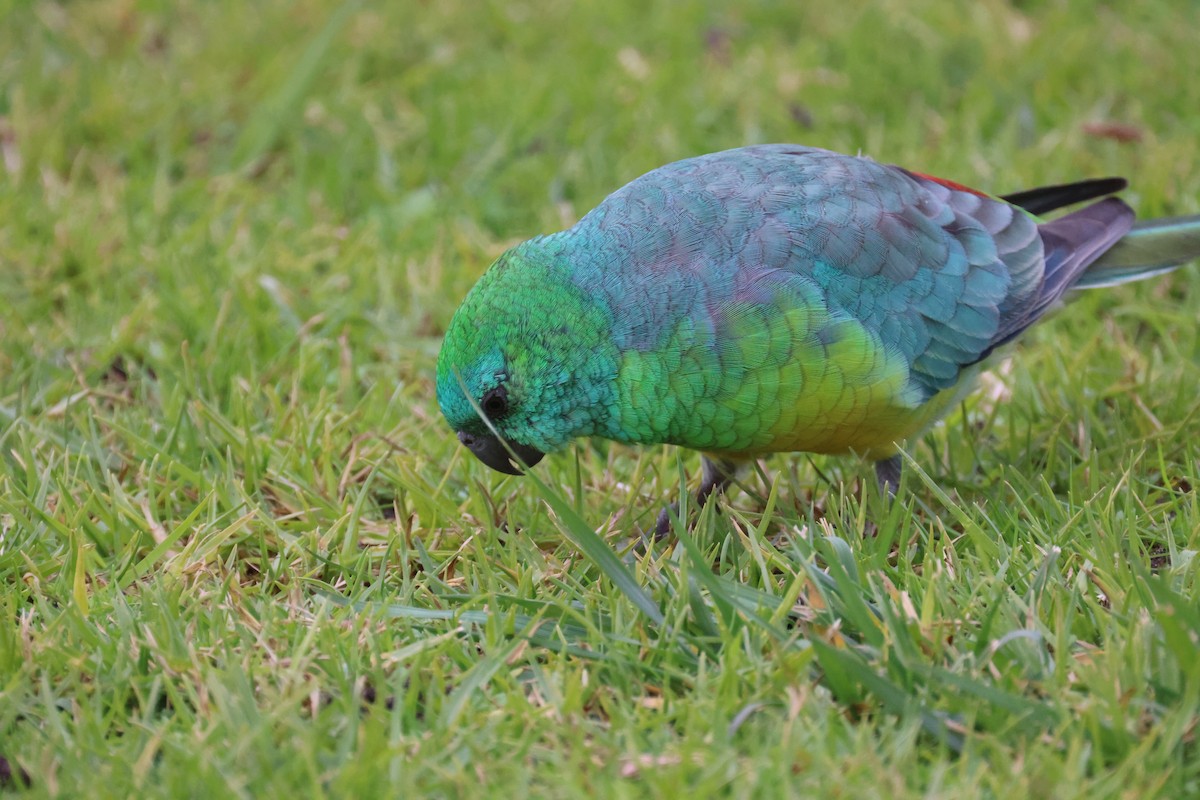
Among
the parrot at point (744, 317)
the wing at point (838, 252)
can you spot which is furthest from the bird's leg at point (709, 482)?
the wing at point (838, 252)

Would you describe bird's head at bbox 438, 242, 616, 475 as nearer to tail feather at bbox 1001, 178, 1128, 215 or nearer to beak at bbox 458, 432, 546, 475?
beak at bbox 458, 432, 546, 475

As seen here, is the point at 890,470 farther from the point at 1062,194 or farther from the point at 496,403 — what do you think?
the point at 496,403

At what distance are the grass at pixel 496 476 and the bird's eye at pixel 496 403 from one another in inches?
12.9

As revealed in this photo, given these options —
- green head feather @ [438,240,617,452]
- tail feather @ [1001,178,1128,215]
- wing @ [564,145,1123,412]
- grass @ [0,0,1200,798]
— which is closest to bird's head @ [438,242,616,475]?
green head feather @ [438,240,617,452]

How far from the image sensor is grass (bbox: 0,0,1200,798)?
2.85 m

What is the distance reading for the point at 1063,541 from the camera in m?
3.51

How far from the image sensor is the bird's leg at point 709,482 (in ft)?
13.2

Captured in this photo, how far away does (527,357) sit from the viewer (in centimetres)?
351

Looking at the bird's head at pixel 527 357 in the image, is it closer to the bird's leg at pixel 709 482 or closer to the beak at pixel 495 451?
the beak at pixel 495 451

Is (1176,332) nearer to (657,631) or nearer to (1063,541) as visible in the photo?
(1063,541)

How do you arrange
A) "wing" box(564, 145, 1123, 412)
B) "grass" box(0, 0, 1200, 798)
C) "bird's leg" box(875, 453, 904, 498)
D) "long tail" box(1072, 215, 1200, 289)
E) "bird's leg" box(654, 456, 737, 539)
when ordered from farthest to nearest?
"long tail" box(1072, 215, 1200, 289)
"bird's leg" box(875, 453, 904, 498)
"bird's leg" box(654, 456, 737, 539)
"wing" box(564, 145, 1123, 412)
"grass" box(0, 0, 1200, 798)

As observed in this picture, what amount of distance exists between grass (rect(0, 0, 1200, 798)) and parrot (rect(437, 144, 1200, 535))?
0.30 meters

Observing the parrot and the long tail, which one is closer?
the parrot

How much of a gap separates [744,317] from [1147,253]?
1.81 metres
